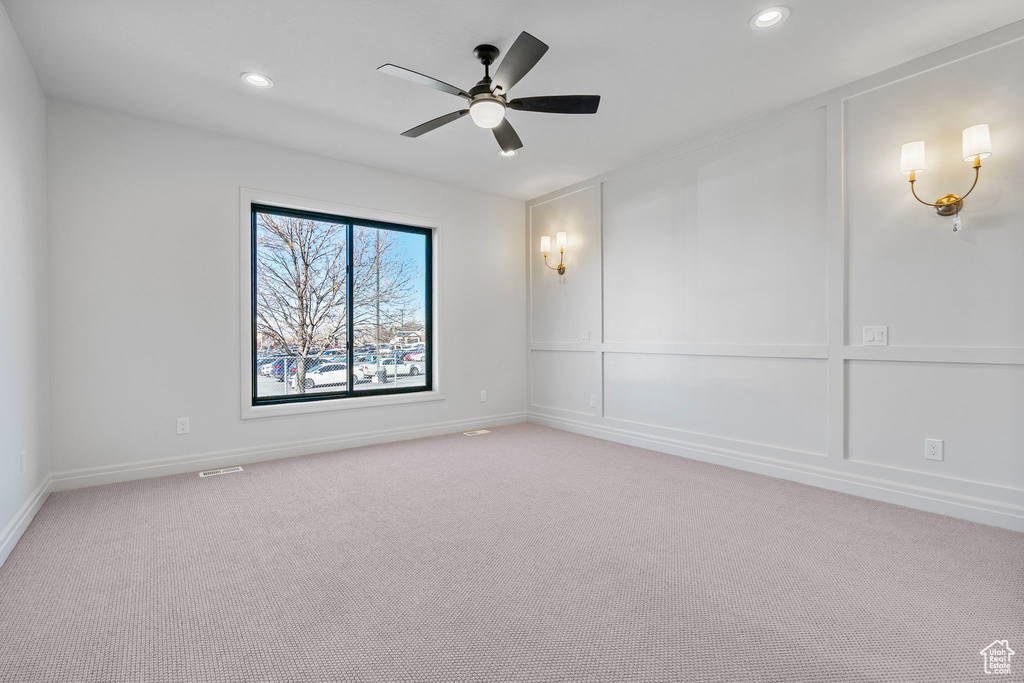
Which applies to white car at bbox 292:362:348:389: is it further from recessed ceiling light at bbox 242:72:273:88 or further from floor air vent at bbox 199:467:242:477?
recessed ceiling light at bbox 242:72:273:88

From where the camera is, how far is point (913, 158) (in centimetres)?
270

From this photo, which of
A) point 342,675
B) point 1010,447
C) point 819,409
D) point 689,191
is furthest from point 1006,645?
point 689,191

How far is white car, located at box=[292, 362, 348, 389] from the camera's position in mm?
4383

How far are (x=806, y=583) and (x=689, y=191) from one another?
120 inches

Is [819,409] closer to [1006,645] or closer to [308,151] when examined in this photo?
[1006,645]

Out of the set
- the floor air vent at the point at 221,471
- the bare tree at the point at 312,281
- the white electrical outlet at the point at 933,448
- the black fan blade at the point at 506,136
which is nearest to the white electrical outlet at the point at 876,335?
the white electrical outlet at the point at 933,448

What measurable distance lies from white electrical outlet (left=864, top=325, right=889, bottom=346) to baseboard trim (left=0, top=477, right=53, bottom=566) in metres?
4.71

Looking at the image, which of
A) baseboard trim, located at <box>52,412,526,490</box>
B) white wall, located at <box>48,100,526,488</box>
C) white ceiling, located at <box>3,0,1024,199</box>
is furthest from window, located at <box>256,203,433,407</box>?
white ceiling, located at <box>3,0,1024,199</box>

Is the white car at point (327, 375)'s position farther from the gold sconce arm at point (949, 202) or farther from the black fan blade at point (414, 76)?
the gold sconce arm at point (949, 202)

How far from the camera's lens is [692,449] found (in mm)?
4047

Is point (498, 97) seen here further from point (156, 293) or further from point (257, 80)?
point (156, 293)

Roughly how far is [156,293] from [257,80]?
1.71 metres

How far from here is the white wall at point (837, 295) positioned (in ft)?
8.52

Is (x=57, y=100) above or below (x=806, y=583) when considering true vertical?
above
